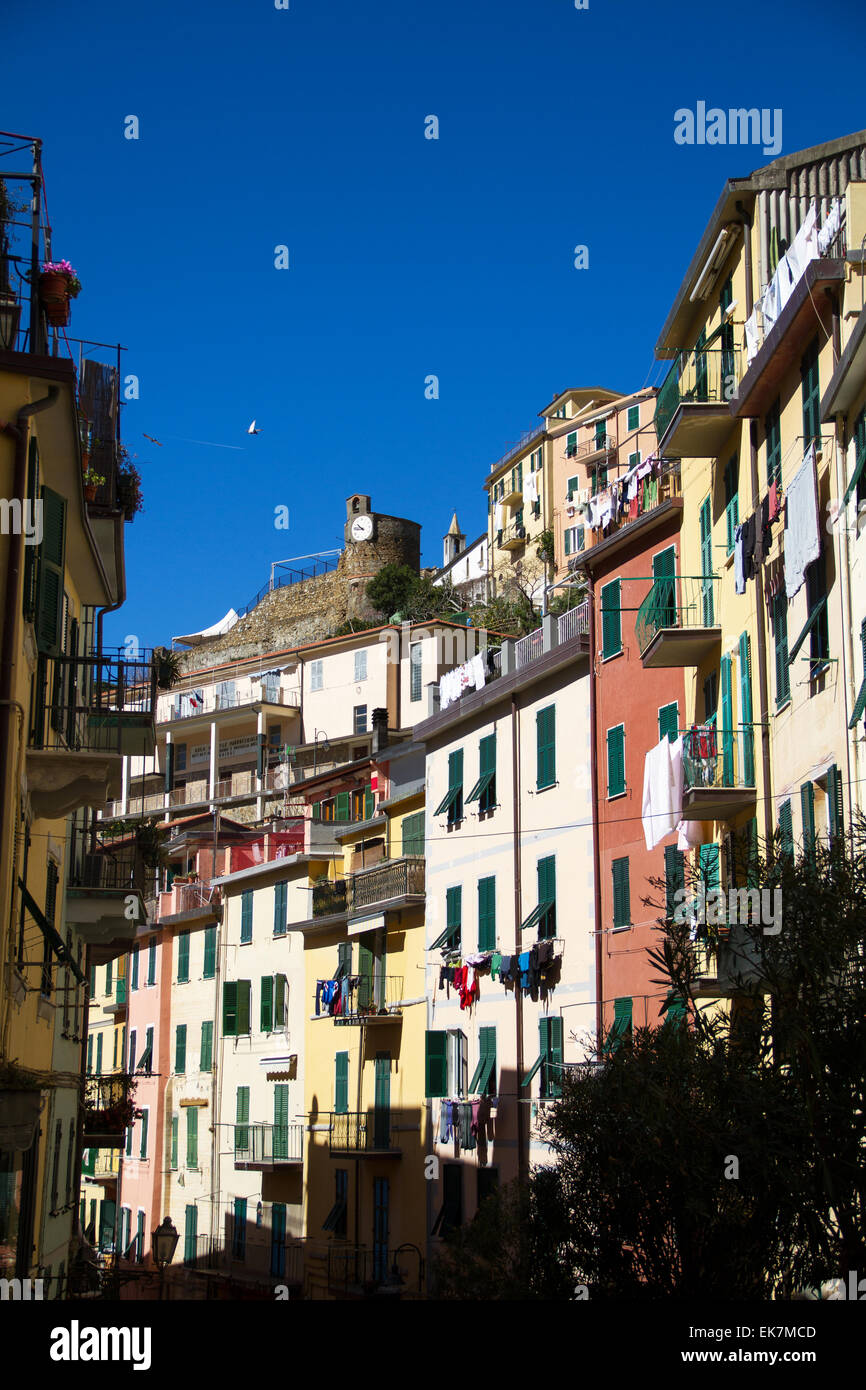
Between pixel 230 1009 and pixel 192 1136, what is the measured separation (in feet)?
15.3

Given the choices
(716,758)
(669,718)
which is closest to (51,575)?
(716,758)

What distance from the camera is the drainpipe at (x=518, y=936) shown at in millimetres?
32406

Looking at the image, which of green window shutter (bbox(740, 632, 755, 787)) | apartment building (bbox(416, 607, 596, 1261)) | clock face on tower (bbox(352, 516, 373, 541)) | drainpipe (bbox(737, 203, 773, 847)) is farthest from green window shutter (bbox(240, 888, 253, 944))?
clock face on tower (bbox(352, 516, 373, 541))

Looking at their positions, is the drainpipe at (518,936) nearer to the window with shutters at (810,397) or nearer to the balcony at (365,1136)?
the balcony at (365,1136)

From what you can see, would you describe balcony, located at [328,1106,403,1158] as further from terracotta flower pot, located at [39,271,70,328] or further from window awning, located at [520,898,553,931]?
terracotta flower pot, located at [39,271,70,328]

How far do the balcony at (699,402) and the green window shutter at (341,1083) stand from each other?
2063 centimetres

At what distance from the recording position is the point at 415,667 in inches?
2928

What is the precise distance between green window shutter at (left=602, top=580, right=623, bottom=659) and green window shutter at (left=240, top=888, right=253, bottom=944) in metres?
19.8

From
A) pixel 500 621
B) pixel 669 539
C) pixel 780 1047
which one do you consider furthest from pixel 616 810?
pixel 500 621

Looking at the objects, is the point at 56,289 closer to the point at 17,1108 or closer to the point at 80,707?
the point at 80,707

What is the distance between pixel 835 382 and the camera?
61.0 ft

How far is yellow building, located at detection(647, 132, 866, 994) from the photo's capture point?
2000 cm
